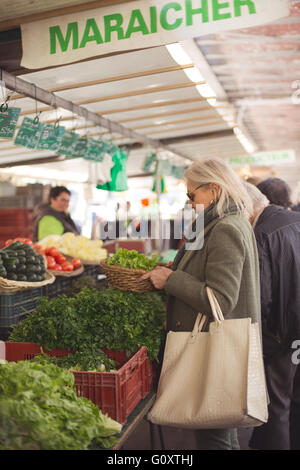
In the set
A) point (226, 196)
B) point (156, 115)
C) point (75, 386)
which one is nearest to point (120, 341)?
point (75, 386)

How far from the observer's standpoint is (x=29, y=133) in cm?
442

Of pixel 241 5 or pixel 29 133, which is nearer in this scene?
pixel 241 5

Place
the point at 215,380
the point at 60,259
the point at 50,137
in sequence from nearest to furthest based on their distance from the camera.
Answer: the point at 215,380 < the point at 50,137 < the point at 60,259

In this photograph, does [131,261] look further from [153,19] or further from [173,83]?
[173,83]

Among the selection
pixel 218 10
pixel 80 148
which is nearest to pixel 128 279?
pixel 218 10

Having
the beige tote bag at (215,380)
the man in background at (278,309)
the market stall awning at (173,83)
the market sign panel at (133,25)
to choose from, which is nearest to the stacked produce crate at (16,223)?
the market stall awning at (173,83)

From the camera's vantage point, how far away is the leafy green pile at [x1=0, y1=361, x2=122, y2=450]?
1.76 m

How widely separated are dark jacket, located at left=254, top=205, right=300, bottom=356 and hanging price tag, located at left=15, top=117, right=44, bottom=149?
8.10ft

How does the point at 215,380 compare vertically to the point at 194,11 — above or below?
below

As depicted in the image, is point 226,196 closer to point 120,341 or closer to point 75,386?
point 120,341

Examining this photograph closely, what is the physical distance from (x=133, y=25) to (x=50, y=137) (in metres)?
2.15

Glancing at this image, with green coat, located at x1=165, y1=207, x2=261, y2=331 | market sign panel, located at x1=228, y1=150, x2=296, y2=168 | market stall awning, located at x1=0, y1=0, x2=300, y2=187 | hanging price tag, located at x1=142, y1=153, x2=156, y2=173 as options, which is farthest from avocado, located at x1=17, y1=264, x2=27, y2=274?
market sign panel, located at x1=228, y1=150, x2=296, y2=168

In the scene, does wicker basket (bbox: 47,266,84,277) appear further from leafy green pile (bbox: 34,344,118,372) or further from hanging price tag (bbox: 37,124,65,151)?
leafy green pile (bbox: 34,344,118,372)

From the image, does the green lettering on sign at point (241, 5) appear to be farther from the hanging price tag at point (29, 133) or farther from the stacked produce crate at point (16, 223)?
the stacked produce crate at point (16, 223)
